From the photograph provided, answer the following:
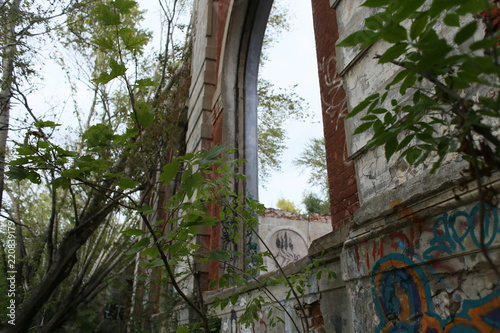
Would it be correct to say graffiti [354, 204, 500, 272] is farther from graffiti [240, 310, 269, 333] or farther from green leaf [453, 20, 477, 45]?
graffiti [240, 310, 269, 333]

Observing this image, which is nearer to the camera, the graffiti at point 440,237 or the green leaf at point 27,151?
the graffiti at point 440,237

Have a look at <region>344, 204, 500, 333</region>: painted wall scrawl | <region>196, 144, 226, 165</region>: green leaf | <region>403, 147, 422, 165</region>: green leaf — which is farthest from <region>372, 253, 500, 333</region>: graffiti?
<region>196, 144, 226, 165</region>: green leaf

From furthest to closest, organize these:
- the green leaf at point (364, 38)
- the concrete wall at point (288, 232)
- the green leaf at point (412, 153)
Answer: the concrete wall at point (288, 232)
the green leaf at point (412, 153)
the green leaf at point (364, 38)

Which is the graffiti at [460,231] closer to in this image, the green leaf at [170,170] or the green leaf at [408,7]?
the green leaf at [408,7]

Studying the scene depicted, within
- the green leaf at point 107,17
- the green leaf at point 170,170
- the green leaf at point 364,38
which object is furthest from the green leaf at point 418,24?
the green leaf at point 107,17

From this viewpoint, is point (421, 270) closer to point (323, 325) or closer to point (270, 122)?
point (323, 325)

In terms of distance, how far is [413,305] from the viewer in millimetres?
1930

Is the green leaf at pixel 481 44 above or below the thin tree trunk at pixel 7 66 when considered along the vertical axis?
below

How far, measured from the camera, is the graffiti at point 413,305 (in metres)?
1.57

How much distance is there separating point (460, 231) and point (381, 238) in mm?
505

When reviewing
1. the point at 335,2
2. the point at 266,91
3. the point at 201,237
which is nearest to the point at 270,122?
the point at 266,91

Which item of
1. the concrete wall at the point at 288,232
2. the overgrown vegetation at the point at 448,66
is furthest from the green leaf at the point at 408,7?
the concrete wall at the point at 288,232

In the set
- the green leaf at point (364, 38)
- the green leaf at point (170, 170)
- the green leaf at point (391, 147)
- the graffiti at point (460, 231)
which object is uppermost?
the green leaf at point (364, 38)

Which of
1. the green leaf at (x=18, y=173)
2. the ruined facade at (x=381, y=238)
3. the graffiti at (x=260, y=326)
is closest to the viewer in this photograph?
the ruined facade at (x=381, y=238)
